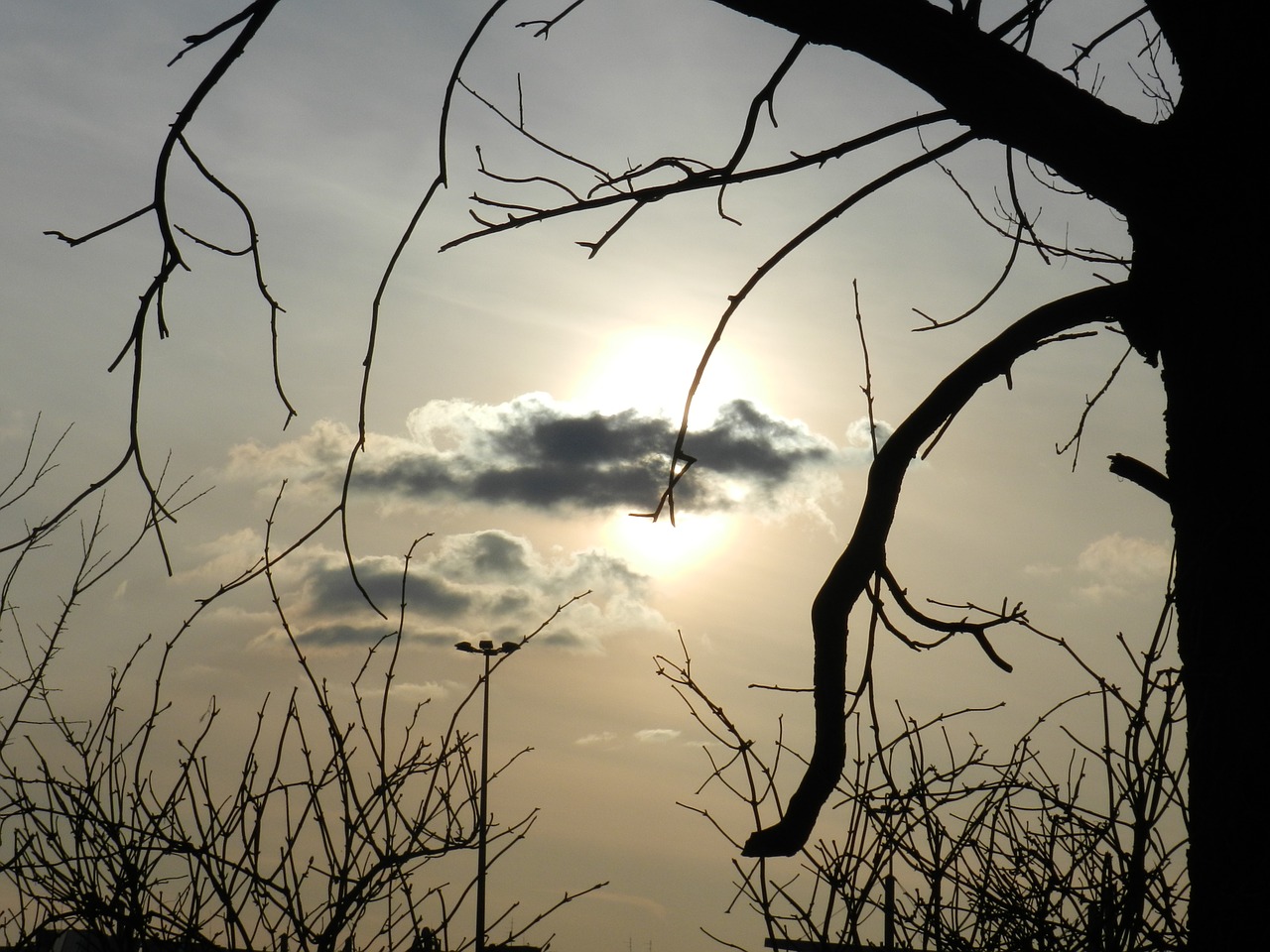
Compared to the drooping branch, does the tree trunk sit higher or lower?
lower

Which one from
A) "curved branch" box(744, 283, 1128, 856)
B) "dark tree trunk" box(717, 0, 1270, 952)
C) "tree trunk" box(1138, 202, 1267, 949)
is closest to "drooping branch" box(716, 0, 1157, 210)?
"dark tree trunk" box(717, 0, 1270, 952)

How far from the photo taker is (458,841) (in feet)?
17.8

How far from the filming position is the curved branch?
2902mm

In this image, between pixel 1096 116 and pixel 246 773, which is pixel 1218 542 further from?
pixel 246 773

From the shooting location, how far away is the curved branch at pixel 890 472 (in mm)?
2902

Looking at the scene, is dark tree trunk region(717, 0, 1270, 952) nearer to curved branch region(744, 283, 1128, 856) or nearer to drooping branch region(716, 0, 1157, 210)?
drooping branch region(716, 0, 1157, 210)

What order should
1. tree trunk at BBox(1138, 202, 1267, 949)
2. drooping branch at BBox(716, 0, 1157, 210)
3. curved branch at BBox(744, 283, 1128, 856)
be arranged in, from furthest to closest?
curved branch at BBox(744, 283, 1128, 856), drooping branch at BBox(716, 0, 1157, 210), tree trunk at BBox(1138, 202, 1267, 949)

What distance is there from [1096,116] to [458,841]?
4.36 m

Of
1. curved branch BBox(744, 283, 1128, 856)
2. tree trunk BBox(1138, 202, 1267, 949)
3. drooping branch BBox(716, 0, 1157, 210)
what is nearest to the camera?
tree trunk BBox(1138, 202, 1267, 949)

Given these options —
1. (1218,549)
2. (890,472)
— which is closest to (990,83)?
(890,472)

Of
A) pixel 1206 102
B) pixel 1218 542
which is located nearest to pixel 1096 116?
pixel 1206 102

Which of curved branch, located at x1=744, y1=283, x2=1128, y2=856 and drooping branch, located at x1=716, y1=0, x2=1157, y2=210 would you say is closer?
drooping branch, located at x1=716, y1=0, x2=1157, y2=210

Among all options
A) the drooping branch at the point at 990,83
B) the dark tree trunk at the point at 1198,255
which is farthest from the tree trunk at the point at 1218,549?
the drooping branch at the point at 990,83

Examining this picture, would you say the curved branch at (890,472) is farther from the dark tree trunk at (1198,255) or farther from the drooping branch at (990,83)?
the drooping branch at (990,83)
